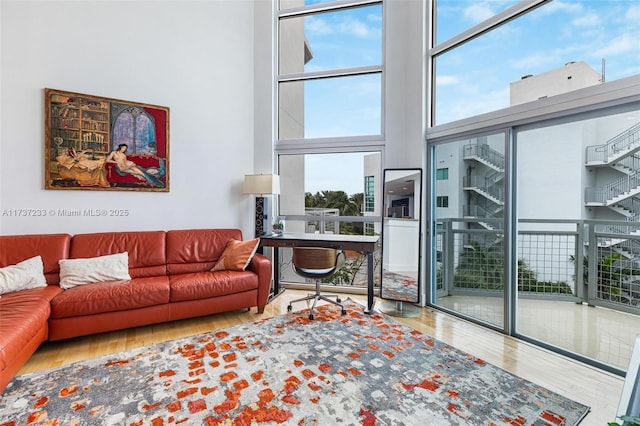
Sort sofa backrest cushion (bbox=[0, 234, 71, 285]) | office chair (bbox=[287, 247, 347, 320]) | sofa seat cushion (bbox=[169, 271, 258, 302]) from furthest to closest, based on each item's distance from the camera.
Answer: office chair (bbox=[287, 247, 347, 320]) → sofa seat cushion (bbox=[169, 271, 258, 302]) → sofa backrest cushion (bbox=[0, 234, 71, 285])

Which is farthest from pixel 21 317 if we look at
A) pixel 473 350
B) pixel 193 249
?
pixel 473 350

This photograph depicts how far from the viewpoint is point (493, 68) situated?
10.1 feet

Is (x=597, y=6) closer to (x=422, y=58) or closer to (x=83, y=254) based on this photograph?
(x=422, y=58)

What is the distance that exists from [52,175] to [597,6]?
515cm

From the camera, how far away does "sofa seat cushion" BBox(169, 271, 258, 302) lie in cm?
296

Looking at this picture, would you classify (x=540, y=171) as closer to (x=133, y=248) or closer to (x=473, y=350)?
(x=473, y=350)

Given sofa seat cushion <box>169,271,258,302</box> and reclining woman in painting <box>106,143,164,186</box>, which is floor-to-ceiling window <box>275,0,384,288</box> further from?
reclining woman in painting <box>106,143,164,186</box>

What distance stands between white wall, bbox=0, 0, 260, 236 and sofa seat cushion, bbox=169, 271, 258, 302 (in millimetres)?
1039

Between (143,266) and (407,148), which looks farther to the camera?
(407,148)

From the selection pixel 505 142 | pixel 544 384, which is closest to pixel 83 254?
pixel 544 384

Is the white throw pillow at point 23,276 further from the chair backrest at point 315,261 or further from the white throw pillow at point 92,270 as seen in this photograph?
the chair backrest at point 315,261

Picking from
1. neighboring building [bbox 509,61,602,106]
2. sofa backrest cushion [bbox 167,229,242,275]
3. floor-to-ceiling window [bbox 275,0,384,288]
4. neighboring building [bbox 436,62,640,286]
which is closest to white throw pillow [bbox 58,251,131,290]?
sofa backrest cushion [bbox 167,229,242,275]

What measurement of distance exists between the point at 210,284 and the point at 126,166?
1759 mm

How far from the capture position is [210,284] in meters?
3.08
